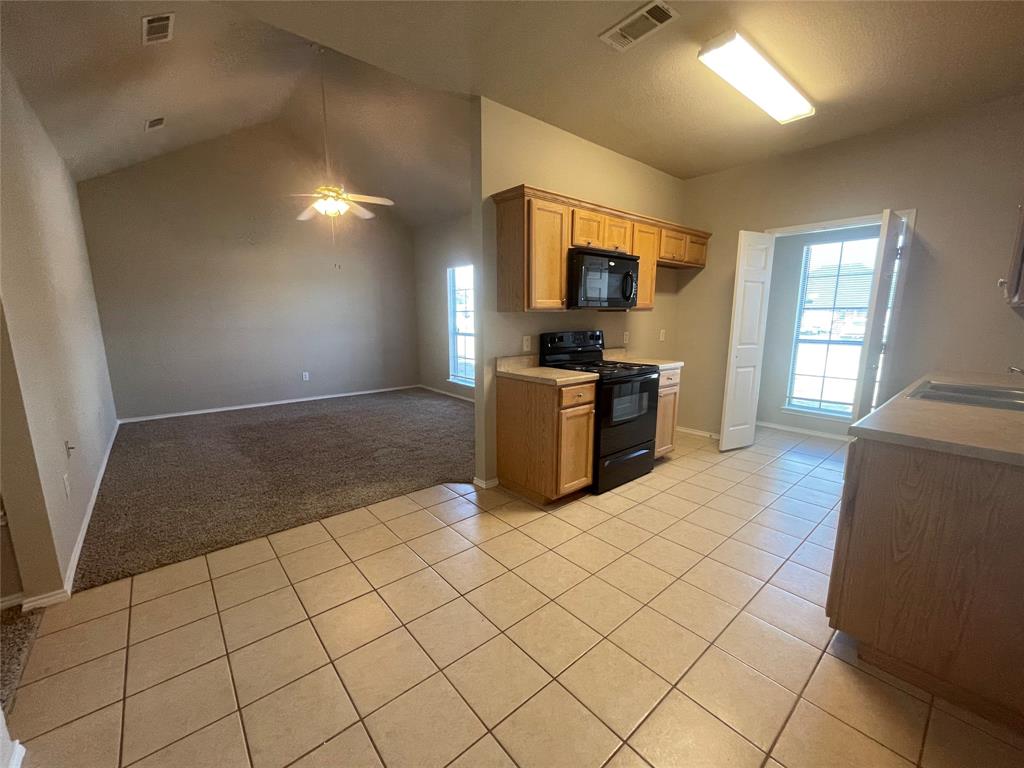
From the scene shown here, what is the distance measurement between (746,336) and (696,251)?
1.05m

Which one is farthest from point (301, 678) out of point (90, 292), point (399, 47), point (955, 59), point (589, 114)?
point (90, 292)

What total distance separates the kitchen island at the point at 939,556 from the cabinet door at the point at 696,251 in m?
2.94

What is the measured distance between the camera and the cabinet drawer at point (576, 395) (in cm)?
282

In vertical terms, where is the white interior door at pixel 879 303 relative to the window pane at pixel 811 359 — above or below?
above

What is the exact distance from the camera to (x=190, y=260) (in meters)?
5.36

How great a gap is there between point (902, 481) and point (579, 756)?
1507 millimetres

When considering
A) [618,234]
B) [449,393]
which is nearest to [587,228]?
[618,234]

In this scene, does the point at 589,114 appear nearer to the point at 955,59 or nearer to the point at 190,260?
the point at 955,59

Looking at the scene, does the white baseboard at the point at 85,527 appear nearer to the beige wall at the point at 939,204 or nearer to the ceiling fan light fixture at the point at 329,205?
the ceiling fan light fixture at the point at 329,205

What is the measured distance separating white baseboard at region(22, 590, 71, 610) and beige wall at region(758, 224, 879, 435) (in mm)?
6147

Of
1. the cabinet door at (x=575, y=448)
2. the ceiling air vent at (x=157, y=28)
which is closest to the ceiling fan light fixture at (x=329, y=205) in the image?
the ceiling air vent at (x=157, y=28)

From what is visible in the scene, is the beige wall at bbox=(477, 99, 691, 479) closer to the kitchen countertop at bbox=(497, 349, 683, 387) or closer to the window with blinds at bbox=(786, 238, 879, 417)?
the kitchen countertop at bbox=(497, 349, 683, 387)

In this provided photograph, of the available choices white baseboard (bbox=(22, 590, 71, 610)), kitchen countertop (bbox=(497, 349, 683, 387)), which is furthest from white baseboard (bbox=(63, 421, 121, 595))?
kitchen countertop (bbox=(497, 349, 683, 387))

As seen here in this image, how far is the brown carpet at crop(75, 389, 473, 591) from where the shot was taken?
255cm
